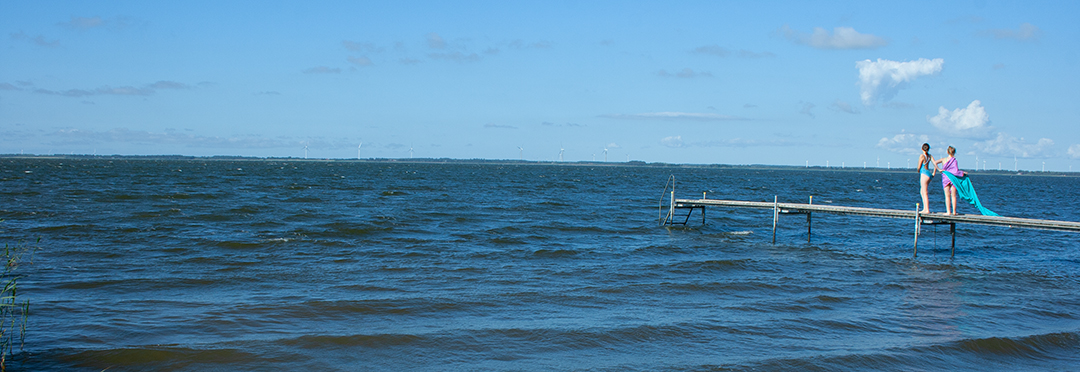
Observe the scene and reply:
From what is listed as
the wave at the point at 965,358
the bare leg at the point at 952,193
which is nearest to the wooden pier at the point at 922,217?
the bare leg at the point at 952,193

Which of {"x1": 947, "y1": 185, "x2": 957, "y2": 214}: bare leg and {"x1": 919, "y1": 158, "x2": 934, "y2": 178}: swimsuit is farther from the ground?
{"x1": 919, "y1": 158, "x2": 934, "y2": 178}: swimsuit

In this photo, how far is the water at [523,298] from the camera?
10453 mm

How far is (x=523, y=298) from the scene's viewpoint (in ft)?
47.4

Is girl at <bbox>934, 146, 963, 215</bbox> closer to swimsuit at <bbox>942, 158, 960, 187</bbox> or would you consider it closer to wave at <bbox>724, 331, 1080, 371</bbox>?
swimsuit at <bbox>942, 158, 960, 187</bbox>

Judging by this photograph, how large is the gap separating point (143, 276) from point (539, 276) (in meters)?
9.04

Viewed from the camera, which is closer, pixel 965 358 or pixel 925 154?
pixel 965 358

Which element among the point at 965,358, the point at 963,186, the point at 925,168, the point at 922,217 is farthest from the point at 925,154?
the point at 965,358

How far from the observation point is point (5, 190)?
4334cm

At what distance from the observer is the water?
412 inches

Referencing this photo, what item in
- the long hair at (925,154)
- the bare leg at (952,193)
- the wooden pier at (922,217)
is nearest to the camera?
the long hair at (925,154)

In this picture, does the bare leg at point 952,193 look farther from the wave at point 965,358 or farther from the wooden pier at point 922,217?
the wave at point 965,358

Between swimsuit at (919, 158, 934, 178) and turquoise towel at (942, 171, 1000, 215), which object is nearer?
swimsuit at (919, 158, 934, 178)

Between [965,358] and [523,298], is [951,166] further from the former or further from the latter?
[523,298]

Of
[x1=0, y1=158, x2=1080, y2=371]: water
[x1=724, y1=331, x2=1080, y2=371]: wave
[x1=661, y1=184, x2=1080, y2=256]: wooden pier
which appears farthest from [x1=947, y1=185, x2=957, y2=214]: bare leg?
[x1=724, y1=331, x2=1080, y2=371]: wave
